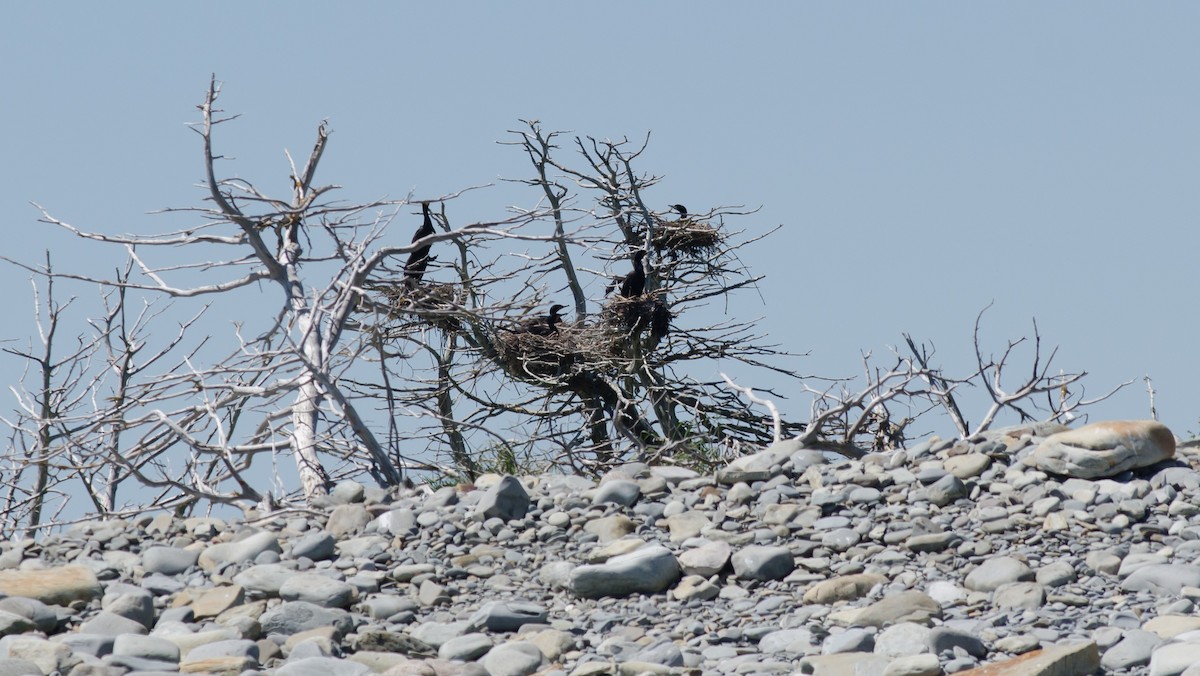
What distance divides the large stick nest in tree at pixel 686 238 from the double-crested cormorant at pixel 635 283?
37 centimetres

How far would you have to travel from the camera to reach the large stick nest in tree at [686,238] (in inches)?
489

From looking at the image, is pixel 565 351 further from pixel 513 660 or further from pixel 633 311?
pixel 513 660

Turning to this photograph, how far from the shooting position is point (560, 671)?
4.41 meters

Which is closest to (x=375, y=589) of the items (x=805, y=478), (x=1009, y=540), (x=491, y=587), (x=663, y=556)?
(x=491, y=587)

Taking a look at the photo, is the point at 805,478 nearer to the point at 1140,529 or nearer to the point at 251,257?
the point at 1140,529

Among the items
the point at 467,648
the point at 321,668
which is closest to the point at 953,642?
the point at 467,648

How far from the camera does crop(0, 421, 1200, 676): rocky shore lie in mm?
4496

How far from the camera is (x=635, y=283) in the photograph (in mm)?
12211

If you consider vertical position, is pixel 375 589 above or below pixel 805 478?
below

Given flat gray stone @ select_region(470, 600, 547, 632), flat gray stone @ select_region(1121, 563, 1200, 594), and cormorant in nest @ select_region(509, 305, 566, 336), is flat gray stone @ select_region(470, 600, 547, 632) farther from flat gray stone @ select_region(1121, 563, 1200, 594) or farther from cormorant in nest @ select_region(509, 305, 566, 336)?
cormorant in nest @ select_region(509, 305, 566, 336)

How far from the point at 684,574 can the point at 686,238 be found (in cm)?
720

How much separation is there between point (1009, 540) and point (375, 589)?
2.66m

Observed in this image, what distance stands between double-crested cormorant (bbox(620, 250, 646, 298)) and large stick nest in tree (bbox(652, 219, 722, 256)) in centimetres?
37

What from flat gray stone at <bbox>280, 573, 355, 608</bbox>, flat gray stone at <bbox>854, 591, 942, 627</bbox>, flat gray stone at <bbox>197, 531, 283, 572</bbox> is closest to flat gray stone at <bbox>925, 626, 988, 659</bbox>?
flat gray stone at <bbox>854, 591, 942, 627</bbox>
